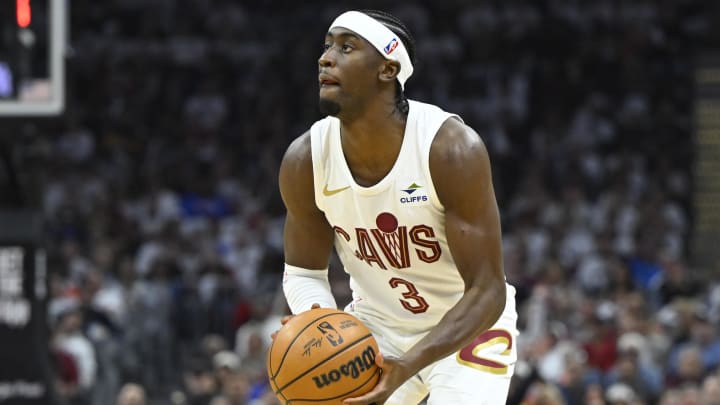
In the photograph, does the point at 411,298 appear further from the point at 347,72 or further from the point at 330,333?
the point at 347,72

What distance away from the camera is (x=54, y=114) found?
7598 millimetres

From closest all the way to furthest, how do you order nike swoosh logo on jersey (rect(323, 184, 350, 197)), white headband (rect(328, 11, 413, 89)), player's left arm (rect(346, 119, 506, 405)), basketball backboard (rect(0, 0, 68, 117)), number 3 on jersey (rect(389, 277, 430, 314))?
player's left arm (rect(346, 119, 506, 405)) < white headband (rect(328, 11, 413, 89)) < nike swoosh logo on jersey (rect(323, 184, 350, 197)) < number 3 on jersey (rect(389, 277, 430, 314)) < basketball backboard (rect(0, 0, 68, 117))

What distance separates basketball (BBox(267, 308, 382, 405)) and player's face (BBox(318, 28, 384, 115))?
0.75m

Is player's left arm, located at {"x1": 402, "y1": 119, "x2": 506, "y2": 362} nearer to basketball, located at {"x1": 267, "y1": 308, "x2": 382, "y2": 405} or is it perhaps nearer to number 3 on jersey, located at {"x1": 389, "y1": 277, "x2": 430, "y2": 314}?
basketball, located at {"x1": 267, "y1": 308, "x2": 382, "y2": 405}

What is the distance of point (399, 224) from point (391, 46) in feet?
2.07

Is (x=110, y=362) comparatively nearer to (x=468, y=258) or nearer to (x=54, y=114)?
(x=54, y=114)

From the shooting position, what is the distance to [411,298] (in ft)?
15.2

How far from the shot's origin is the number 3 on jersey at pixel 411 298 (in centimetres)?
461

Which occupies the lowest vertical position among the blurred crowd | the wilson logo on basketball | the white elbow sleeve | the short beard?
the blurred crowd

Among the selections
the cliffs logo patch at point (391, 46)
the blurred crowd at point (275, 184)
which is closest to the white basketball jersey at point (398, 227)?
the cliffs logo patch at point (391, 46)

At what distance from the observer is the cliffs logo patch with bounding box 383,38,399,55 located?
14.3 feet

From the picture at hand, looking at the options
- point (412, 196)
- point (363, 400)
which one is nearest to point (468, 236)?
point (412, 196)

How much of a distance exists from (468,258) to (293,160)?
79 centimetres

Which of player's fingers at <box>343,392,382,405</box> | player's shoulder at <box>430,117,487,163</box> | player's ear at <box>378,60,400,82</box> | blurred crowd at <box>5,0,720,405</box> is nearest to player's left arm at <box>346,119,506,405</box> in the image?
player's shoulder at <box>430,117,487,163</box>
